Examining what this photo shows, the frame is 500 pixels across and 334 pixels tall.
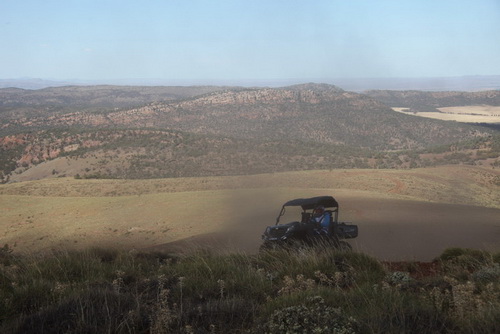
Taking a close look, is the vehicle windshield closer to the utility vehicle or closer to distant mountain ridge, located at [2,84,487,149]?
the utility vehicle

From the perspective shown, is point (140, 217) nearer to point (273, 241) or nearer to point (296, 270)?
point (273, 241)

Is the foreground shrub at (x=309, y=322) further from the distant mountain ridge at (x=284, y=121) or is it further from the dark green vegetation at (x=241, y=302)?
the distant mountain ridge at (x=284, y=121)

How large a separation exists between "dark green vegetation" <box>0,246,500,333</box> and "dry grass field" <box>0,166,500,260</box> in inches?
196

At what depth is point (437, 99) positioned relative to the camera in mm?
122062

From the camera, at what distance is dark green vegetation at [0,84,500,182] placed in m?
38.7

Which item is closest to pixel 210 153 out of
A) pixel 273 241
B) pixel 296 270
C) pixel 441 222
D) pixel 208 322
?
pixel 441 222

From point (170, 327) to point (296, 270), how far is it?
10.3 feet

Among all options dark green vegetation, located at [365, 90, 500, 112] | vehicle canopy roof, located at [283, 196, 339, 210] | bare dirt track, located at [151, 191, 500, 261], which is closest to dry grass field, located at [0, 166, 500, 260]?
bare dirt track, located at [151, 191, 500, 261]

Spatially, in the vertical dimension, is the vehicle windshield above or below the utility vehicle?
below

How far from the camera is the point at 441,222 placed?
51.4ft

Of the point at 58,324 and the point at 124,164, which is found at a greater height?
the point at 58,324

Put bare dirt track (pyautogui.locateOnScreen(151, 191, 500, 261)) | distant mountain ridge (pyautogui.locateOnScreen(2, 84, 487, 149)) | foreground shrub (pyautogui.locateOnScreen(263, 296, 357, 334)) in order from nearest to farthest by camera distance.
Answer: foreground shrub (pyautogui.locateOnScreen(263, 296, 357, 334)), bare dirt track (pyautogui.locateOnScreen(151, 191, 500, 261)), distant mountain ridge (pyautogui.locateOnScreen(2, 84, 487, 149))

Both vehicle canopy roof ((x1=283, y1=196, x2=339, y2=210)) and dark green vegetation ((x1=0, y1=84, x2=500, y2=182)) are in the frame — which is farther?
dark green vegetation ((x1=0, y1=84, x2=500, y2=182))

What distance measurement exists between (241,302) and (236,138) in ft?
146
